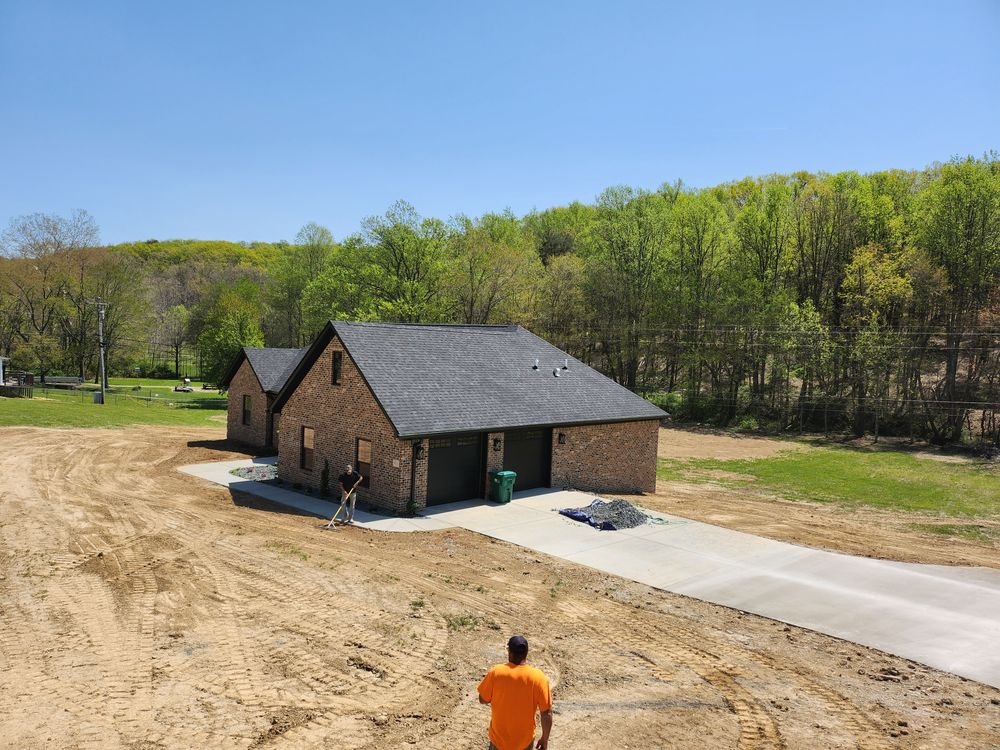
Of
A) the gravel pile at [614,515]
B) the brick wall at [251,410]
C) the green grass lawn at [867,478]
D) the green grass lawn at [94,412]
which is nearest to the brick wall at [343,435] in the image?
the gravel pile at [614,515]

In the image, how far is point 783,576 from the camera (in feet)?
47.8

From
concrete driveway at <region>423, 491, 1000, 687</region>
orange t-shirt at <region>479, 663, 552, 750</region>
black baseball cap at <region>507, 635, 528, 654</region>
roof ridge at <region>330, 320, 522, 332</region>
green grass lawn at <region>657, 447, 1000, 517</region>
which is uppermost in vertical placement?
roof ridge at <region>330, 320, 522, 332</region>

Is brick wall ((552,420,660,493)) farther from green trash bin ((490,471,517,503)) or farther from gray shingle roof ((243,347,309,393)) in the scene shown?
gray shingle roof ((243,347,309,393))

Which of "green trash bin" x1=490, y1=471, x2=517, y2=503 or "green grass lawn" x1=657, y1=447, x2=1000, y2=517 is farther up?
"green trash bin" x1=490, y1=471, x2=517, y2=503

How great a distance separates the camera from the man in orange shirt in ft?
19.0

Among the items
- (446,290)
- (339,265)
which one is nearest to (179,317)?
(339,265)

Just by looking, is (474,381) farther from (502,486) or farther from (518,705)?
(518,705)

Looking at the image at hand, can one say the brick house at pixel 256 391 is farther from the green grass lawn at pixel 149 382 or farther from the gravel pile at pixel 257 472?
the green grass lawn at pixel 149 382

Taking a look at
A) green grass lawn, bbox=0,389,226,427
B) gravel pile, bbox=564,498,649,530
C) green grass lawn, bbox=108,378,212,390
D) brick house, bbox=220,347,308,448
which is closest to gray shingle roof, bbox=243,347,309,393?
brick house, bbox=220,347,308,448

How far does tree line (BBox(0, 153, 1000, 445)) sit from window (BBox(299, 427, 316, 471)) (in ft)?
94.7

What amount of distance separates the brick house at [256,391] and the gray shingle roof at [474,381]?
28.4 feet

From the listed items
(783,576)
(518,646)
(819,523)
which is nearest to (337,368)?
(783,576)

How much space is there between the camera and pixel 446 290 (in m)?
56.1

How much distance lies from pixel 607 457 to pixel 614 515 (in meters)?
6.08
